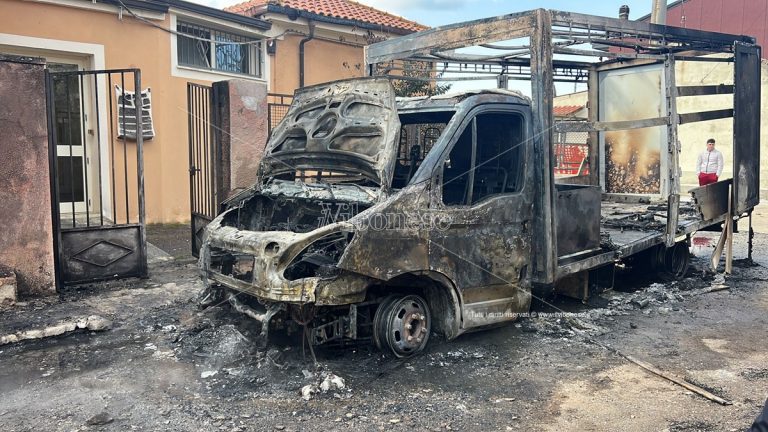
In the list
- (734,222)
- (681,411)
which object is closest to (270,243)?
(681,411)

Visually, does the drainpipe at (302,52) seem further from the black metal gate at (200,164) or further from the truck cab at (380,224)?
the truck cab at (380,224)

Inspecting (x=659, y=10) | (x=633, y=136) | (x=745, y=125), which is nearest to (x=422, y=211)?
(x=745, y=125)

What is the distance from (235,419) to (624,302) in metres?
4.61

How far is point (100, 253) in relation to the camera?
7.21m

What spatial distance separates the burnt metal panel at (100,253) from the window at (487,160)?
4.04m

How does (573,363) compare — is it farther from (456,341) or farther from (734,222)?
(734,222)

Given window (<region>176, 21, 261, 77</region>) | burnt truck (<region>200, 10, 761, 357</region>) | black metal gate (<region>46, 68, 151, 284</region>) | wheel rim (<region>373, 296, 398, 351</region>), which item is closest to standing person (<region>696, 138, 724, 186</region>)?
burnt truck (<region>200, 10, 761, 357</region>)

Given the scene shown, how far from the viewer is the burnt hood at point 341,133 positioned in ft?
16.0

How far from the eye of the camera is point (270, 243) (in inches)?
170

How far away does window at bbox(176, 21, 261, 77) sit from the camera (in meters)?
11.6

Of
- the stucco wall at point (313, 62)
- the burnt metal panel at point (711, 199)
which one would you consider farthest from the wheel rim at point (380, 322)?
the stucco wall at point (313, 62)

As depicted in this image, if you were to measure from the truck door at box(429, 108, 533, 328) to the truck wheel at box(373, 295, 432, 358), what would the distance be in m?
0.34

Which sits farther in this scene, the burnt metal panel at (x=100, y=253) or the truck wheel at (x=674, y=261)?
the truck wheel at (x=674, y=261)

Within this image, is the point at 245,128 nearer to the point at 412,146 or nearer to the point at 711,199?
the point at 412,146
